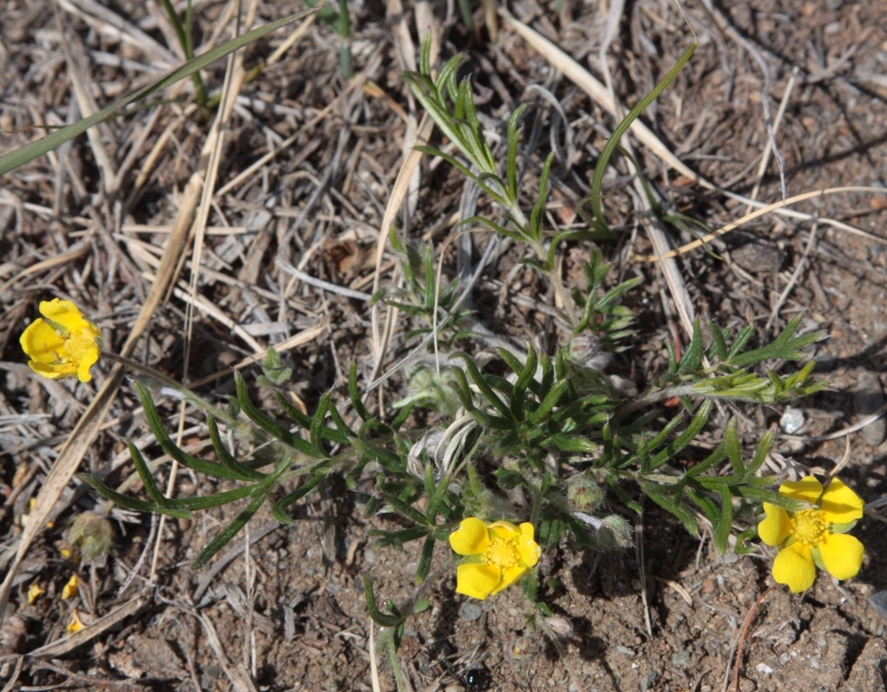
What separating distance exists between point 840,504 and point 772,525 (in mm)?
292

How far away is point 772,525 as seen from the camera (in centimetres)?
245

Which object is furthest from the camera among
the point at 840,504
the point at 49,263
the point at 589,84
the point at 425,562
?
the point at 589,84

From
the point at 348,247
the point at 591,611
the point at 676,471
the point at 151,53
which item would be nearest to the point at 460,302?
the point at 348,247

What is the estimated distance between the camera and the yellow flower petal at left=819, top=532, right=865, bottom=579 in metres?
2.53

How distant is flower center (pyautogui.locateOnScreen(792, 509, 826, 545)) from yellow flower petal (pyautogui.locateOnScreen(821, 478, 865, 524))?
0.04 m

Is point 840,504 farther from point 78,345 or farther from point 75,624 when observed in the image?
point 75,624

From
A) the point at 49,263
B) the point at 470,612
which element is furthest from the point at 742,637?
the point at 49,263

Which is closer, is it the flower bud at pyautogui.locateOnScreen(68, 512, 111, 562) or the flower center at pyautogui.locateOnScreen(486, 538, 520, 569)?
the flower center at pyautogui.locateOnScreen(486, 538, 520, 569)

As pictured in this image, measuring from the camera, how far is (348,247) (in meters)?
3.77

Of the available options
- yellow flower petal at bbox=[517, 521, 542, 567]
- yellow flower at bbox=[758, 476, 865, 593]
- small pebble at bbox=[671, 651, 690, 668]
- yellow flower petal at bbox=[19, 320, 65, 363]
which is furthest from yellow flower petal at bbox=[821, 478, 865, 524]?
yellow flower petal at bbox=[19, 320, 65, 363]

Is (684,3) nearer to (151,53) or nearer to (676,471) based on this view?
(676,471)

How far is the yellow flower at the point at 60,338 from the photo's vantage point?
3000 mm

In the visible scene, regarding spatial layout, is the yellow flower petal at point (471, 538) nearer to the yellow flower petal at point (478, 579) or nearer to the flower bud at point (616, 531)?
the yellow flower petal at point (478, 579)

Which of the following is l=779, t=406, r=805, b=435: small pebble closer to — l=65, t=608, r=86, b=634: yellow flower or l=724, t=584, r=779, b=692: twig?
l=724, t=584, r=779, b=692: twig
